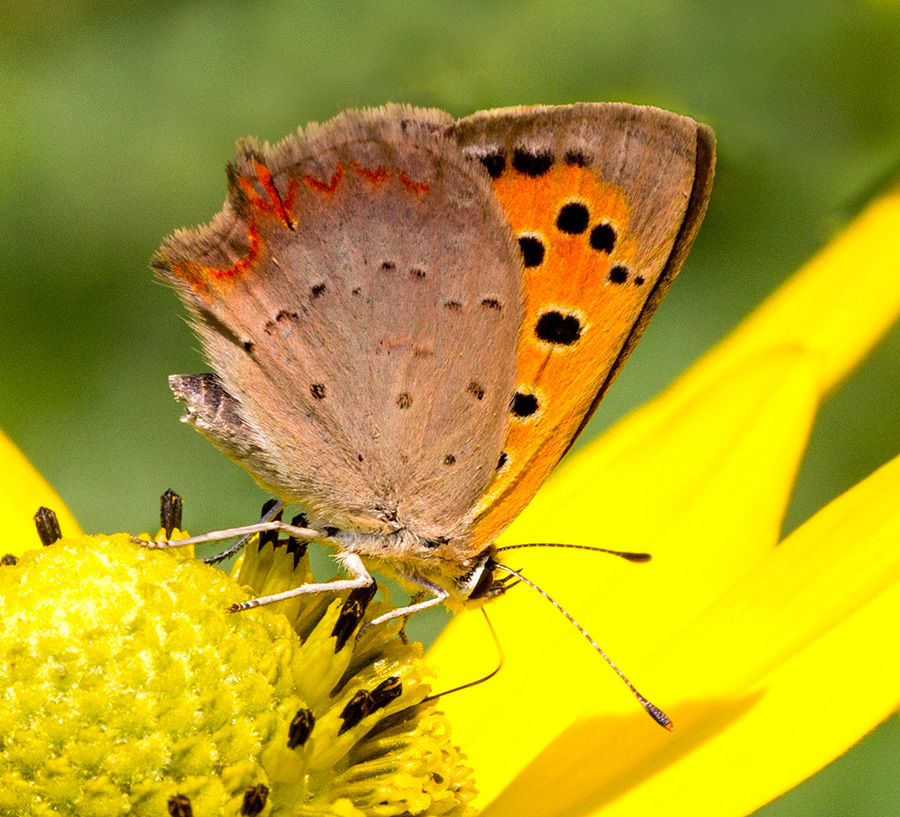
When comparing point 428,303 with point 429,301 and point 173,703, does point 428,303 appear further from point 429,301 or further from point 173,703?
point 173,703

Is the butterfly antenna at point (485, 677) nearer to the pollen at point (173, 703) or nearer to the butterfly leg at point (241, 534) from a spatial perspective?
the pollen at point (173, 703)

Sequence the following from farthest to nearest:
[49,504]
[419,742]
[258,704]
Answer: [49,504] → [419,742] → [258,704]

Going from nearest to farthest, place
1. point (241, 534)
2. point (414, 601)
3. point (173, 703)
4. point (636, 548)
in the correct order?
point (173, 703), point (241, 534), point (414, 601), point (636, 548)

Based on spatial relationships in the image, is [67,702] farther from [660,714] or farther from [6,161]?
[6,161]

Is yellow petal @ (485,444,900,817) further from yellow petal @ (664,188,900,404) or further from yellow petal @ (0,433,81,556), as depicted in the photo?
yellow petal @ (0,433,81,556)

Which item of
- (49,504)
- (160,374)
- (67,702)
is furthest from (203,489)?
(67,702)

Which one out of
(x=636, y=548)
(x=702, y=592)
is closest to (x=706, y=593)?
(x=702, y=592)
